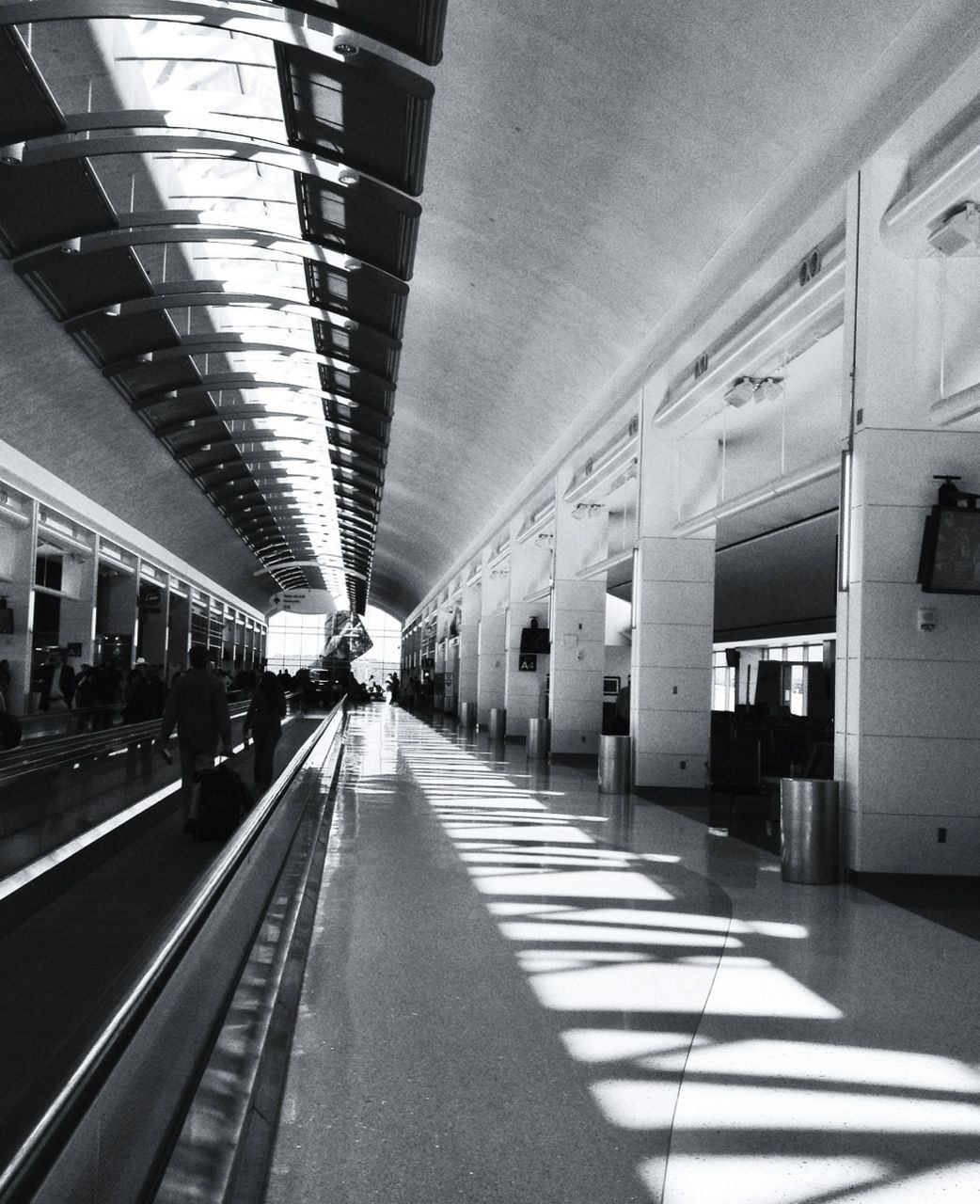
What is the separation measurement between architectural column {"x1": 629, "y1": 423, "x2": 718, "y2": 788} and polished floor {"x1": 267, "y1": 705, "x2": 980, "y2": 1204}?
20.8ft

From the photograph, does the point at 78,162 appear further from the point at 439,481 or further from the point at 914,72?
the point at 439,481

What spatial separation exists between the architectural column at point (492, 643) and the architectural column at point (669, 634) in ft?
57.9

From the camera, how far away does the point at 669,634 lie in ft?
51.3

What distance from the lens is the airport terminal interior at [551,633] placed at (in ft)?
11.9

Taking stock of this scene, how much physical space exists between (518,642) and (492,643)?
561cm

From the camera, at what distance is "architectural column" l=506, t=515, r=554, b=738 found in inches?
1126

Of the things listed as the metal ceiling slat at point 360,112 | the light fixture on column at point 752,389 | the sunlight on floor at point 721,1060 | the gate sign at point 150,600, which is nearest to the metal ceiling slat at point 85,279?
the metal ceiling slat at point 360,112

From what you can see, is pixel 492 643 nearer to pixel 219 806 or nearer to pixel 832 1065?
pixel 219 806

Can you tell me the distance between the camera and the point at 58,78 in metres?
11.3

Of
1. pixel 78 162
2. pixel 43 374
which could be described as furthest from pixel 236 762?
pixel 78 162

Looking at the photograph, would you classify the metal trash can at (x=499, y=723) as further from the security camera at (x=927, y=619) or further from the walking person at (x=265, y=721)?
the security camera at (x=927, y=619)

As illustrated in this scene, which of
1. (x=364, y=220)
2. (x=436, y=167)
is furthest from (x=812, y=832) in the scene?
(x=364, y=220)

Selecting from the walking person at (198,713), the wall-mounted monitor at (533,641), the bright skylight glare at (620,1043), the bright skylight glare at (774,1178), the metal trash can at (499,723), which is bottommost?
the bright skylight glare at (620,1043)

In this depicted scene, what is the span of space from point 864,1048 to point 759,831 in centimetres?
748
